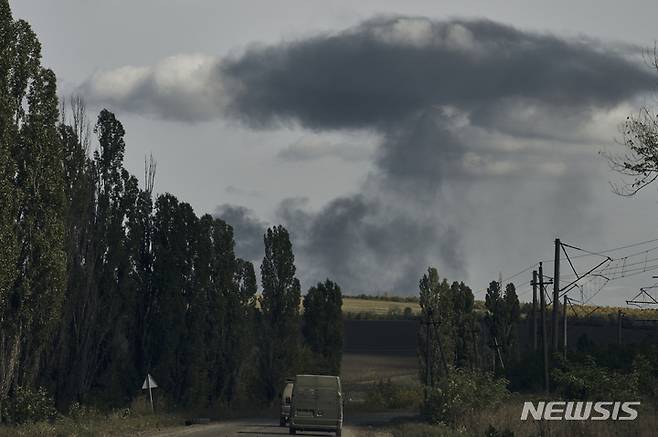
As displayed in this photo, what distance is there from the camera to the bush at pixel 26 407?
38688 mm

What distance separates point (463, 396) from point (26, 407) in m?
20.1

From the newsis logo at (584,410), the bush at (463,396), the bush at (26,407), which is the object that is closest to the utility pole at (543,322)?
the bush at (463,396)

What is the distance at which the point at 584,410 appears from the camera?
3875 cm

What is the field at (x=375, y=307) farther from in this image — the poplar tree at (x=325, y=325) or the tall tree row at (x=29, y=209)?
the tall tree row at (x=29, y=209)

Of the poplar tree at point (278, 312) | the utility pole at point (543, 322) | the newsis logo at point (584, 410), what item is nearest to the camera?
the newsis logo at point (584, 410)

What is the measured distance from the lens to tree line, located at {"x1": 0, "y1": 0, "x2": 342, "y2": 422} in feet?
128

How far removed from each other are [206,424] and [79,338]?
7.98m

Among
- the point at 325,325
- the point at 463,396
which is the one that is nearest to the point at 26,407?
the point at 463,396

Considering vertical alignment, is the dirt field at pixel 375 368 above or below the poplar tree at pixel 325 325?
below

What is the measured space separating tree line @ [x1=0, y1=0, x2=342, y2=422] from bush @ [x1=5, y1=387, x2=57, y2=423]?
22cm

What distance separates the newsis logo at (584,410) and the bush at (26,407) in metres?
18.7

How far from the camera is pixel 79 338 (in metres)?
48.9

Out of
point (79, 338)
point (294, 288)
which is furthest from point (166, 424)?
point (294, 288)

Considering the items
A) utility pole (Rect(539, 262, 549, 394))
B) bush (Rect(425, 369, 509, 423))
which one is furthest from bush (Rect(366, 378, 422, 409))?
bush (Rect(425, 369, 509, 423))
